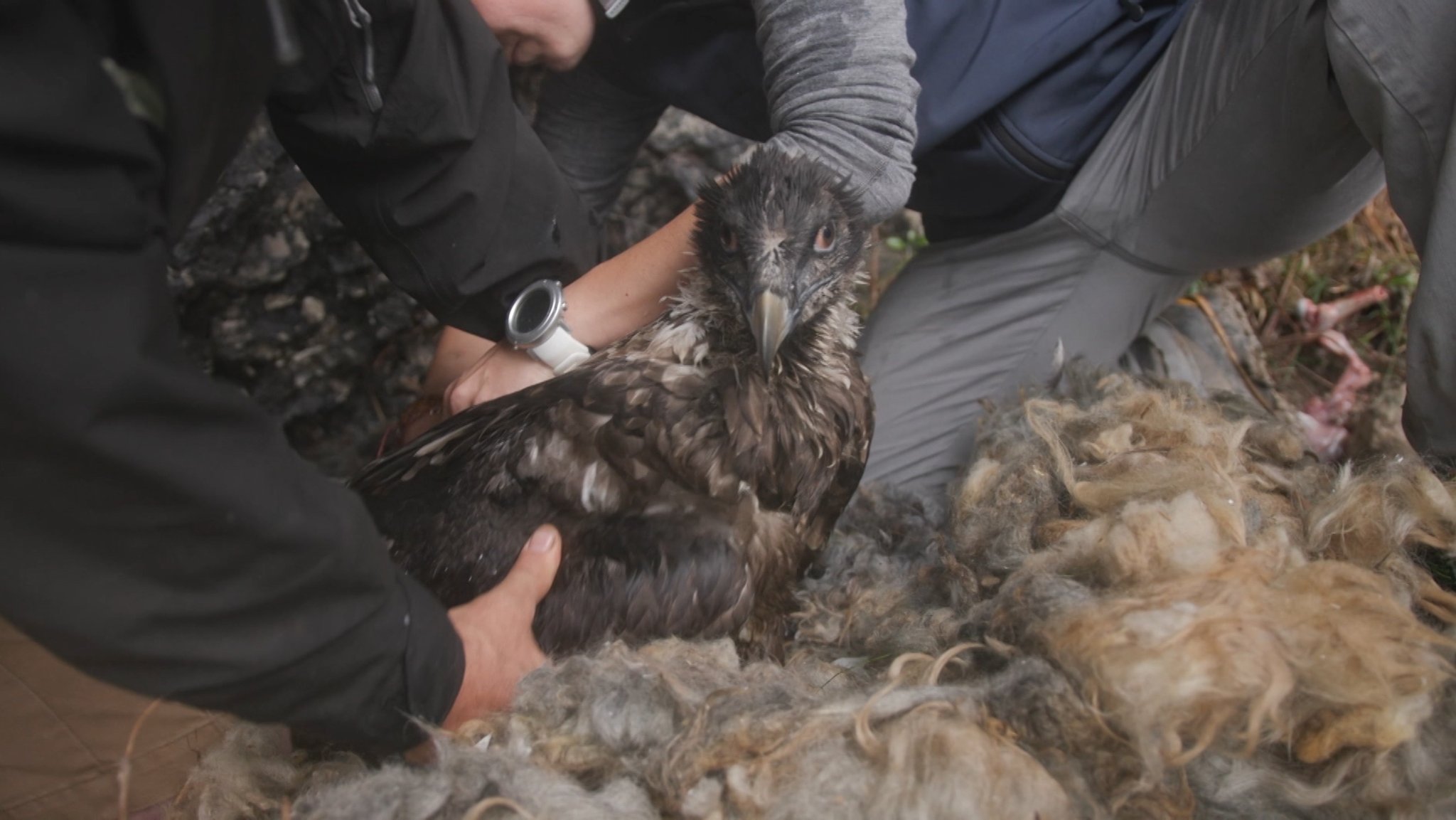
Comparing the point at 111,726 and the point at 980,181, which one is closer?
the point at 111,726

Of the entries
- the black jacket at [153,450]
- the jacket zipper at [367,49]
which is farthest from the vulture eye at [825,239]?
the black jacket at [153,450]

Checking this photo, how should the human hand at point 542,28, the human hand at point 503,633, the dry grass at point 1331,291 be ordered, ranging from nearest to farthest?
the human hand at point 503,633, the human hand at point 542,28, the dry grass at point 1331,291

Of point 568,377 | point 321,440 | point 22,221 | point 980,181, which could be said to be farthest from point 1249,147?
point 321,440

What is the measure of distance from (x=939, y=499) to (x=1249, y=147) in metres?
1.11

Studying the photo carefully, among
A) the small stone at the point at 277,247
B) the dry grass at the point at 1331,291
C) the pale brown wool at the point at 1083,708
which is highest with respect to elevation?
the small stone at the point at 277,247

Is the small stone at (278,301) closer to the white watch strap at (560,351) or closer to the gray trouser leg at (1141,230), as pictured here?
the white watch strap at (560,351)

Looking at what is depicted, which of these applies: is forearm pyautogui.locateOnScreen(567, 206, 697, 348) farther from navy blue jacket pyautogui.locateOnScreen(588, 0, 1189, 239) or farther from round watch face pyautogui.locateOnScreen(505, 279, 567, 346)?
navy blue jacket pyautogui.locateOnScreen(588, 0, 1189, 239)

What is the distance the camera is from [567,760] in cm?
130

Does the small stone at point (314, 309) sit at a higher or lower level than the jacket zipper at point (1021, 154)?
lower

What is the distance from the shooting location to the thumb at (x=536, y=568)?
1.46 metres

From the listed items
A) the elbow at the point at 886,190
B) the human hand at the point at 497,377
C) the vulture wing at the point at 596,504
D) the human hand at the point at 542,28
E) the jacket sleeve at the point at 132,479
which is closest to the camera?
the jacket sleeve at the point at 132,479

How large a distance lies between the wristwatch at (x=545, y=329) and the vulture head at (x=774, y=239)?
1.26 feet

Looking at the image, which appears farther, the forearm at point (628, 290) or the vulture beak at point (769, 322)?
the forearm at point (628, 290)

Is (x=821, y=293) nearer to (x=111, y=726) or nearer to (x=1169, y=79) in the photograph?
(x=1169, y=79)
